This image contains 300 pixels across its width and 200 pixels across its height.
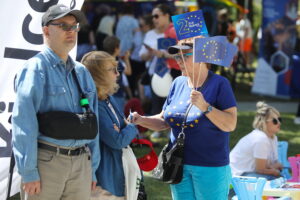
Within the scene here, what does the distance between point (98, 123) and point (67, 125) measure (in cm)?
43

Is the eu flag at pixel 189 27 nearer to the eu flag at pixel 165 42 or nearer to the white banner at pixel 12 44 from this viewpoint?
the white banner at pixel 12 44

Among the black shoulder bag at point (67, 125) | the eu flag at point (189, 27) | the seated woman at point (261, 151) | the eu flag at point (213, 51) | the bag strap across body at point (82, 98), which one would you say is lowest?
the seated woman at point (261, 151)

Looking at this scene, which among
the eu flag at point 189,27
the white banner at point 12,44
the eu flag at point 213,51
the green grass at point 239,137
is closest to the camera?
the eu flag at point 213,51

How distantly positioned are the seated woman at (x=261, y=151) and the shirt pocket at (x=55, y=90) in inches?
113

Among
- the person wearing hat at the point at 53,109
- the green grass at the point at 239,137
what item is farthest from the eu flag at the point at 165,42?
the person wearing hat at the point at 53,109

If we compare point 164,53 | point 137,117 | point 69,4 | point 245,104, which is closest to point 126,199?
point 137,117

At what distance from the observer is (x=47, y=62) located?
11.3 feet

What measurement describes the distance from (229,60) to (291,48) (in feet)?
32.4

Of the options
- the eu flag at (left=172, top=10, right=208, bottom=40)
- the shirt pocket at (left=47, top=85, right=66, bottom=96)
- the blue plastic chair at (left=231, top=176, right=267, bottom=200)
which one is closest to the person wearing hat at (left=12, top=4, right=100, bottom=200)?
the shirt pocket at (left=47, top=85, right=66, bottom=96)

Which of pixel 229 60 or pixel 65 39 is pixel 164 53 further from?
pixel 65 39

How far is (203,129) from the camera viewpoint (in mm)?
3930

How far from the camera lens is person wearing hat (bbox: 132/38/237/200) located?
3902 mm

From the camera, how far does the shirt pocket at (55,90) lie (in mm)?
3404

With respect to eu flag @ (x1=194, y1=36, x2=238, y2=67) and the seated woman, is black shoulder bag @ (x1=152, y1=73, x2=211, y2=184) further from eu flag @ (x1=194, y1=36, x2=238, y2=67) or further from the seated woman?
the seated woman
